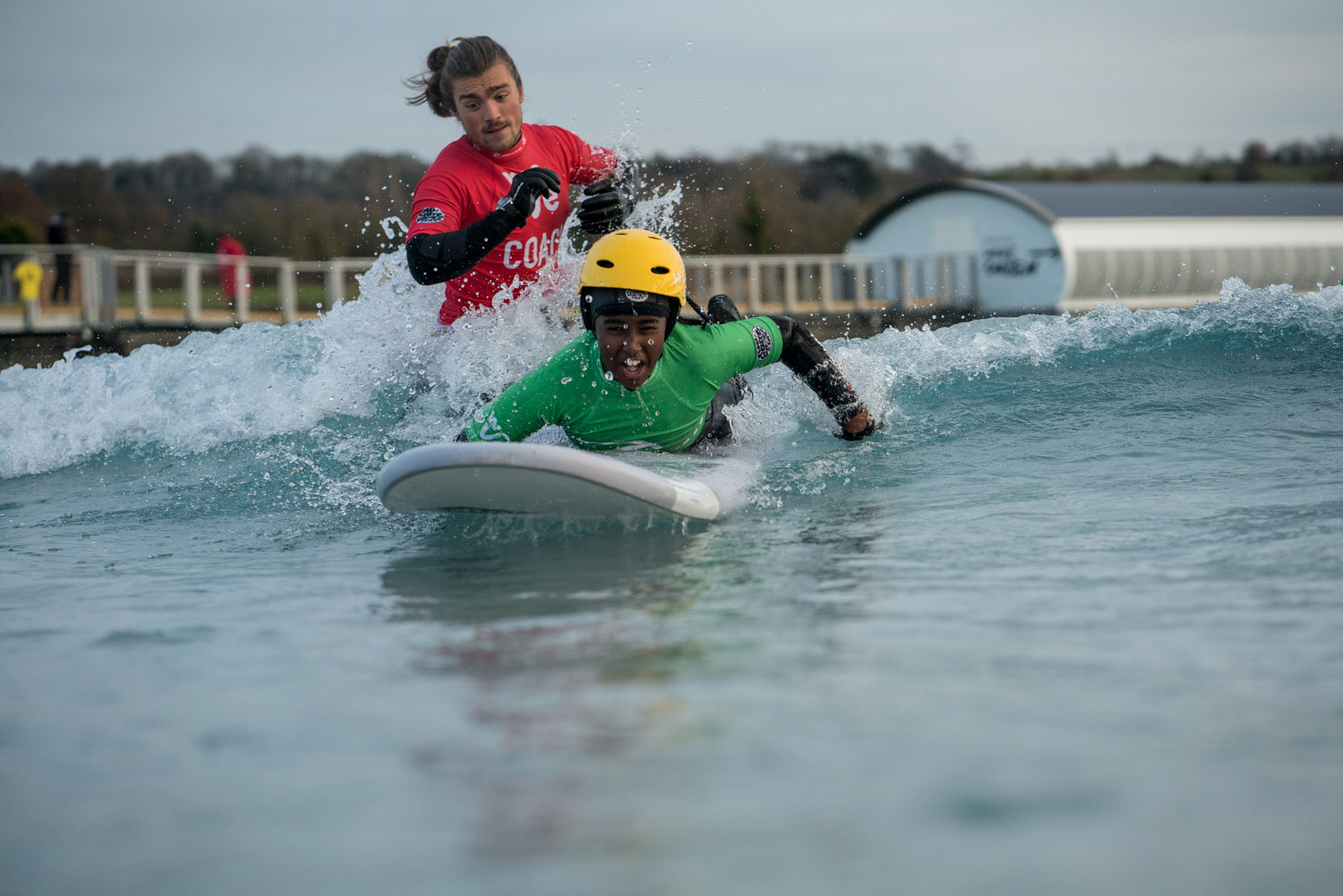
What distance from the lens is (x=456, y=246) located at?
5.30 m

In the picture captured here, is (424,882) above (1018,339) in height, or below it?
below

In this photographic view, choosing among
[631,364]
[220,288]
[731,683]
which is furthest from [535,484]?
[220,288]

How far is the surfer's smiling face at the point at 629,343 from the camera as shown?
468 centimetres

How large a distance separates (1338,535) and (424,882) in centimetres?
294

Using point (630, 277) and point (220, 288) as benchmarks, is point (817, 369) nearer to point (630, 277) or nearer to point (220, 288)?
point (630, 277)

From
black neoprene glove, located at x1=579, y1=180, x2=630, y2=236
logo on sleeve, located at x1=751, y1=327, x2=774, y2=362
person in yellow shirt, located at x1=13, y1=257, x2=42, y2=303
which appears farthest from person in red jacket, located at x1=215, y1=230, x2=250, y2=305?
logo on sleeve, located at x1=751, y1=327, x2=774, y2=362

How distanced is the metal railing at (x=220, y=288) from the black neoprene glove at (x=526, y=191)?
35.1 feet

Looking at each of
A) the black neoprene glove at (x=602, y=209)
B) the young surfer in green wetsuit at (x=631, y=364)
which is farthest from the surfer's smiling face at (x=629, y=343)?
the black neoprene glove at (x=602, y=209)

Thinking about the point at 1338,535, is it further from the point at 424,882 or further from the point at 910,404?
the point at 910,404

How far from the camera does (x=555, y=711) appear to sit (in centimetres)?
245

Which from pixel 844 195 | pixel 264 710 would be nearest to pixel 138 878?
pixel 264 710

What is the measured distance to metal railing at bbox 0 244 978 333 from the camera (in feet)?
53.1

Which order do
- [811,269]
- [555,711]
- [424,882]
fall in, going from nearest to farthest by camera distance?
[424,882] → [555,711] → [811,269]

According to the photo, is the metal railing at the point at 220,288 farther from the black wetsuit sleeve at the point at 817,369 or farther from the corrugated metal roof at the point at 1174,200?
the black wetsuit sleeve at the point at 817,369
